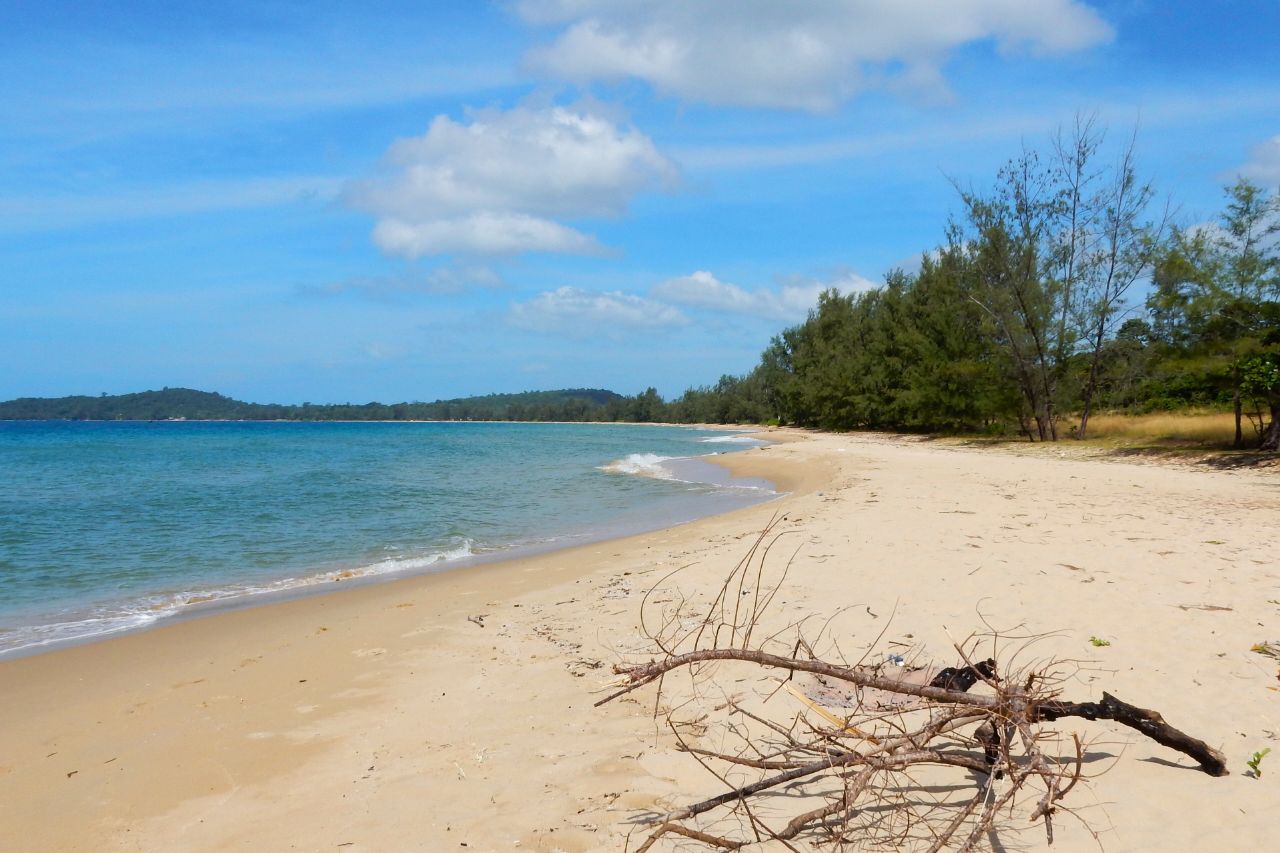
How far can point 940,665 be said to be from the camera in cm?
478

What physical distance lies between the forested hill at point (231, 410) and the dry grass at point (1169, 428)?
115 metres

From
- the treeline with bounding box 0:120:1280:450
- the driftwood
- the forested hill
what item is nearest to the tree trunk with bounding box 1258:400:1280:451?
the treeline with bounding box 0:120:1280:450

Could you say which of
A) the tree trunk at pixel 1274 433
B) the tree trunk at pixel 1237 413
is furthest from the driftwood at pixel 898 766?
the tree trunk at pixel 1237 413

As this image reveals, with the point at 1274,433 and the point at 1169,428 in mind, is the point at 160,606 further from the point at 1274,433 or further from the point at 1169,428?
the point at 1169,428

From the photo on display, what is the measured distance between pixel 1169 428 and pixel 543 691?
87.0 ft

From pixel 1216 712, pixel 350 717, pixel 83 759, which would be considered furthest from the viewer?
pixel 350 717

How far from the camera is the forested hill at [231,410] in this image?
147 meters

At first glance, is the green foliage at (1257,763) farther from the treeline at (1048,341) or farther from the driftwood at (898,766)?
the treeline at (1048,341)

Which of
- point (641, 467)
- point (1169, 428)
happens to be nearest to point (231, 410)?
point (641, 467)

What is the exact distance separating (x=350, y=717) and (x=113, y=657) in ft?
11.2

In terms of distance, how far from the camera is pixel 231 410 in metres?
167

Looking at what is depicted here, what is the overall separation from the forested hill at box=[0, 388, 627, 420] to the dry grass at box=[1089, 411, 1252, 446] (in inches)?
4537

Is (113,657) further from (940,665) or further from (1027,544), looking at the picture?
(1027,544)

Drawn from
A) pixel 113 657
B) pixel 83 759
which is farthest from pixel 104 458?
pixel 83 759
